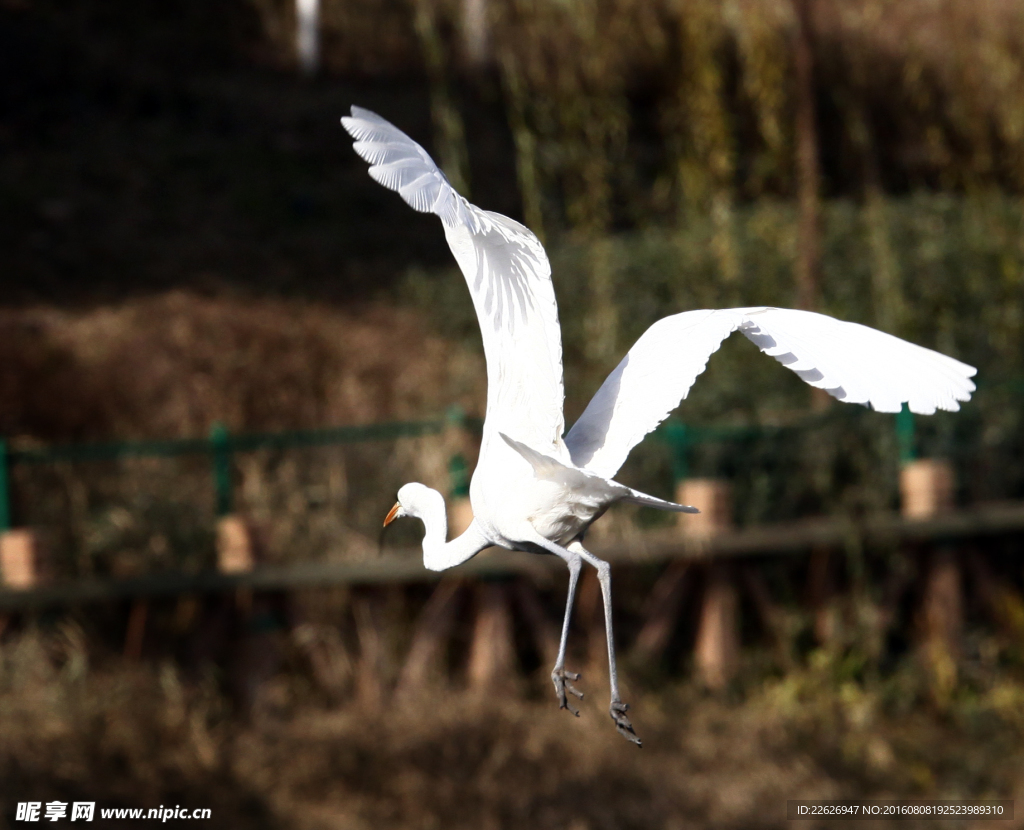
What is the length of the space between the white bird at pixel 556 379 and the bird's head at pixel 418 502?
0.13 meters

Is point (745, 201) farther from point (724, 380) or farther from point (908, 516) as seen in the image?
point (908, 516)

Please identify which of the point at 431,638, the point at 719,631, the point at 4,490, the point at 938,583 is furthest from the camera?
the point at 938,583

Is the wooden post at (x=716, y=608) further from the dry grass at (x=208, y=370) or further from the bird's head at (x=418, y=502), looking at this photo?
the bird's head at (x=418, y=502)

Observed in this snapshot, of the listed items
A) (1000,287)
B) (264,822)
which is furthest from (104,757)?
(1000,287)

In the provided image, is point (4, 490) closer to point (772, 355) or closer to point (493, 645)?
point (493, 645)

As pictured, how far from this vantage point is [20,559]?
23.6 ft

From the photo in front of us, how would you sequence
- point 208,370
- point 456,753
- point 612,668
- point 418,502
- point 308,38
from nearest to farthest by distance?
1. point 612,668
2. point 418,502
3. point 456,753
4. point 208,370
5. point 308,38

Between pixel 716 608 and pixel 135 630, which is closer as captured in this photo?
pixel 135 630

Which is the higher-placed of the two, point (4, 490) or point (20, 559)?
point (4, 490)

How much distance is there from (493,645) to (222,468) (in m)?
1.97

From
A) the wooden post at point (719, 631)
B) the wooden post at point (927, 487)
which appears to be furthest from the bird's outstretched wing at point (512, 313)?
the wooden post at point (927, 487)

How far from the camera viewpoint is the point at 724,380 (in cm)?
879

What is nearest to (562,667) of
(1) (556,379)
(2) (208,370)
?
(1) (556,379)

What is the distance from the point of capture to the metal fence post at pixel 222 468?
7.56 metres
